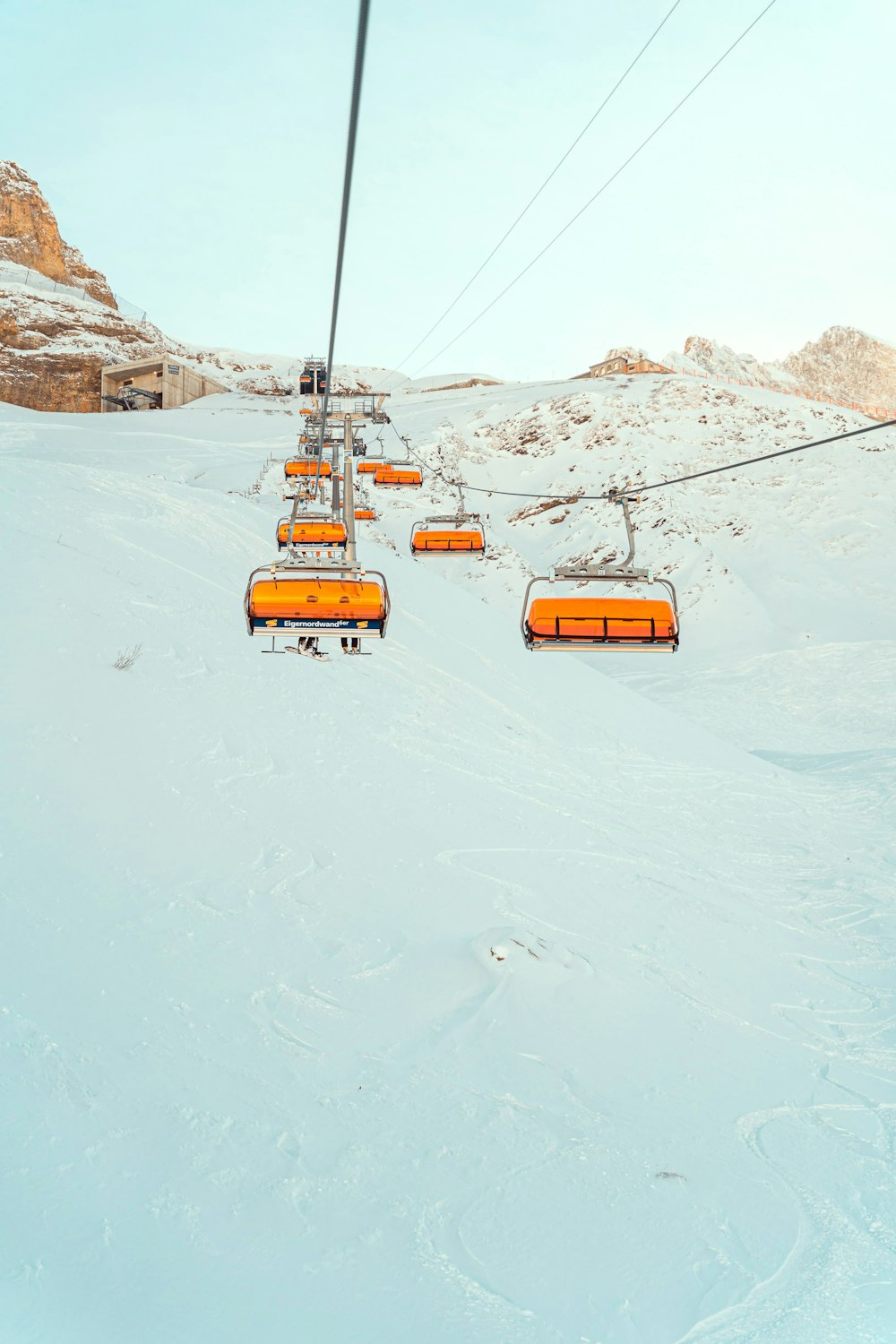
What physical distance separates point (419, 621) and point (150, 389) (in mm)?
41508

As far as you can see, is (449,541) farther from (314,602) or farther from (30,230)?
(30,230)

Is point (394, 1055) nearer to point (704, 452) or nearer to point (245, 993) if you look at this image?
point (245, 993)

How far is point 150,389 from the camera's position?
55594 millimetres

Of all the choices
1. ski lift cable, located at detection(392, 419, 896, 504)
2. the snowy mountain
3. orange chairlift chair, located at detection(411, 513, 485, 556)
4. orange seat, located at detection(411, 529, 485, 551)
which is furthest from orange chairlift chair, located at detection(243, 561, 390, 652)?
the snowy mountain

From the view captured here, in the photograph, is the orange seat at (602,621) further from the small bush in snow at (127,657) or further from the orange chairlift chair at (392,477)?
the orange chairlift chair at (392,477)

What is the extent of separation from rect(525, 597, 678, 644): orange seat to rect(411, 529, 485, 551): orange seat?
19.6 feet

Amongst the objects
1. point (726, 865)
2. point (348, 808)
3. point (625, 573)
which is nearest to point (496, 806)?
point (348, 808)

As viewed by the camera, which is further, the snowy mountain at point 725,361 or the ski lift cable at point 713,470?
the snowy mountain at point 725,361

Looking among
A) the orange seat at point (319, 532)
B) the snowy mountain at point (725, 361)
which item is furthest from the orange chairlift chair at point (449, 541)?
the snowy mountain at point (725, 361)

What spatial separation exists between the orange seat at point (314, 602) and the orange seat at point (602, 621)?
146 cm

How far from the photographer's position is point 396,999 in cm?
791

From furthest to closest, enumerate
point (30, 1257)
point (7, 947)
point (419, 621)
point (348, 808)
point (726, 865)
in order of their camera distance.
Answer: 1. point (419, 621)
2. point (726, 865)
3. point (348, 808)
4. point (7, 947)
5. point (30, 1257)

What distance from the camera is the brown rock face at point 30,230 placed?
66.6 m

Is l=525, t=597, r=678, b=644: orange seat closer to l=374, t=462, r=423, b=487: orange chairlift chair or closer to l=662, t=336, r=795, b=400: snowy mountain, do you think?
l=374, t=462, r=423, b=487: orange chairlift chair
